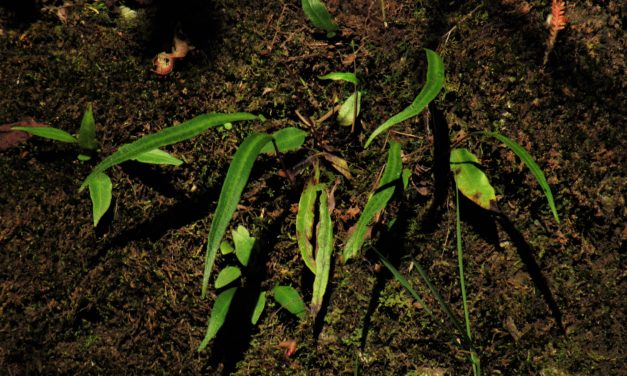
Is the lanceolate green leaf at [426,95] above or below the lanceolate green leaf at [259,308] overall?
above

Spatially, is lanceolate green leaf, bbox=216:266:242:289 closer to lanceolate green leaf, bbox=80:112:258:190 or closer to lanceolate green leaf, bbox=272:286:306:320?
lanceolate green leaf, bbox=272:286:306:320

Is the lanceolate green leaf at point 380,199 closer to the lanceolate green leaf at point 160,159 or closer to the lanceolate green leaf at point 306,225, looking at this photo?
the lanceolate green leaf at point 306,225

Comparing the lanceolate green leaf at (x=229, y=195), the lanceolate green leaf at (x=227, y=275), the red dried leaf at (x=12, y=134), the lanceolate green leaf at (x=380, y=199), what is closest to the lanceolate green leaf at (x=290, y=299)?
the lanceolate green leaf at (x=227, y=275)

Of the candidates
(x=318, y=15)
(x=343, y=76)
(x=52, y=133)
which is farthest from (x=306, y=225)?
(x=52, y=133)

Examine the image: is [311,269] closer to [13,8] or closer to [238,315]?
[238,315]

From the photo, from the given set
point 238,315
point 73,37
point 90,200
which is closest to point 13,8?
point 73,37
